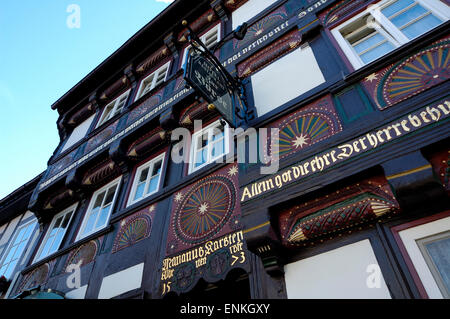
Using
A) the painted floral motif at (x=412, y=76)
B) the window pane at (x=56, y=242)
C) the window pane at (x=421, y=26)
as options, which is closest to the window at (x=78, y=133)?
the window pane at (x=56, y=242)

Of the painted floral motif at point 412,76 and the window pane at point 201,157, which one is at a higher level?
the window pane at point 201,157

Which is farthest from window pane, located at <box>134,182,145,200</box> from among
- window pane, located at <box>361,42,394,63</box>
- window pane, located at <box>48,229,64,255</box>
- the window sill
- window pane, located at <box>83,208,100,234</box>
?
window pane, located at <box>361,42,394,63</box>

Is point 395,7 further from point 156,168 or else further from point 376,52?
point 156,168

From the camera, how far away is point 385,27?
433 centimetres

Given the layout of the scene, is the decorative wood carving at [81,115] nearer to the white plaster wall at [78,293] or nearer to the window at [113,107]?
the window at [113,107]

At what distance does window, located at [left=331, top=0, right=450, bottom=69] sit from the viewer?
399cm

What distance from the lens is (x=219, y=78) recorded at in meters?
4.97

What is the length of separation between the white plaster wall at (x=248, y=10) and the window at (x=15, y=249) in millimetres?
9443

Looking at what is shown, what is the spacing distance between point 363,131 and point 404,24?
2218 millimetres

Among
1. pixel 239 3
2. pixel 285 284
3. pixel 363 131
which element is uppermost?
pixel 239 3

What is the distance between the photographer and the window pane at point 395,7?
4.40 m

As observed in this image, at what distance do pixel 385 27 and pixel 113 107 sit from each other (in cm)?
900

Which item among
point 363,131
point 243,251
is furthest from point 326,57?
point 243,251
